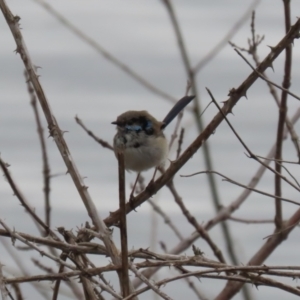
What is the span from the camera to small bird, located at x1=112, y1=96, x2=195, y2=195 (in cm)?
411

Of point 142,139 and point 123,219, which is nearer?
point 123,219

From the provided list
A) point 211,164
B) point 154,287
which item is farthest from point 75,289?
point 154,287

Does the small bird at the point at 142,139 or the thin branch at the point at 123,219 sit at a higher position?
the small bird at the point at 142,139

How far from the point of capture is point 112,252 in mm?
1737

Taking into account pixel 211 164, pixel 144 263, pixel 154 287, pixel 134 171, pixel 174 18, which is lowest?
pixel 154 287

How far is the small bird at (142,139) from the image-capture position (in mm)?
4113

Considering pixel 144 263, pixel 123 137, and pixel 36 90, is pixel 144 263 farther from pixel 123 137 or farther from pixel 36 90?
pixel 123 137

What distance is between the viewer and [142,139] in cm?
426

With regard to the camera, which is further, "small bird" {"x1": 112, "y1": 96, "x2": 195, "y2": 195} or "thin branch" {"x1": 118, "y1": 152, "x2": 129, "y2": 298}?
"small bird" {"x1": 112, "y1": 96, "x2": 195, "y2": 195}

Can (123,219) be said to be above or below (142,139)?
below

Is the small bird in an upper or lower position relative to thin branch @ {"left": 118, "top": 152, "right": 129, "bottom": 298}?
upper

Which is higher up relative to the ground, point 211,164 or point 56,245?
point 211,164

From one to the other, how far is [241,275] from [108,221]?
40 cm

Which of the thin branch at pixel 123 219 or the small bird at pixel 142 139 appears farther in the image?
the small bird at pixel 142 139
